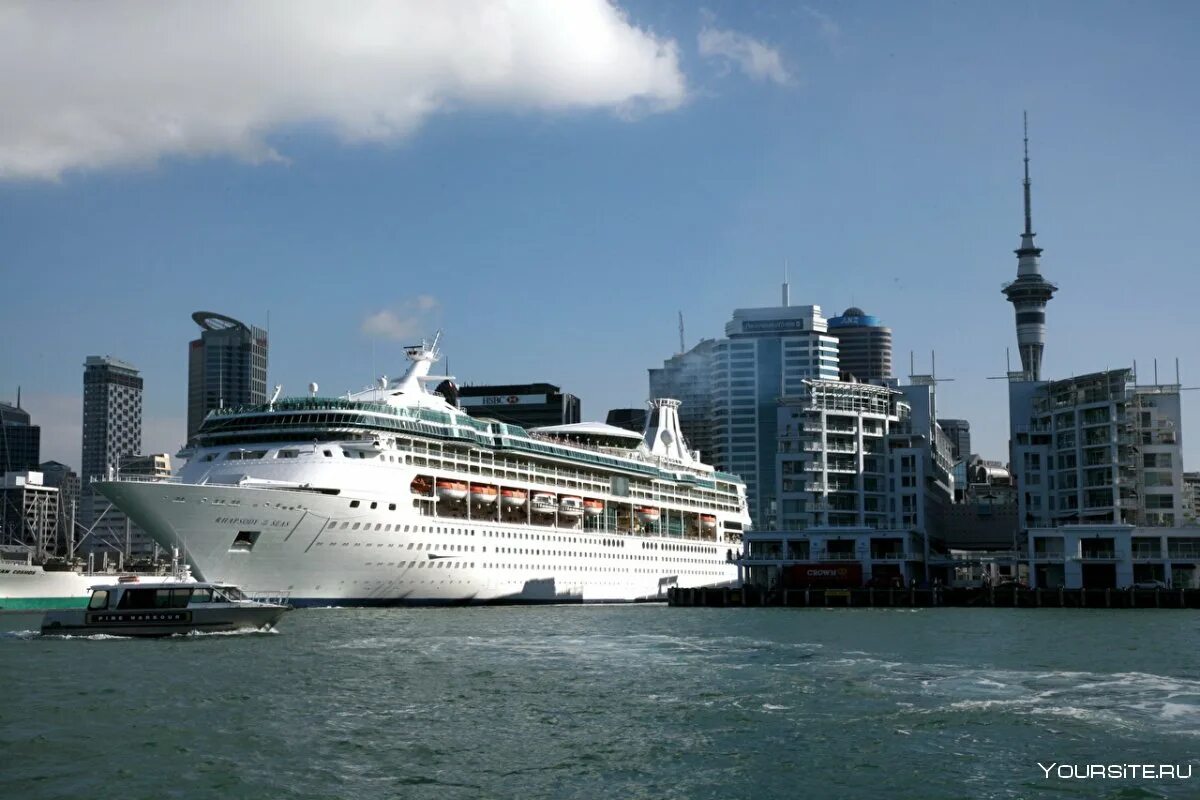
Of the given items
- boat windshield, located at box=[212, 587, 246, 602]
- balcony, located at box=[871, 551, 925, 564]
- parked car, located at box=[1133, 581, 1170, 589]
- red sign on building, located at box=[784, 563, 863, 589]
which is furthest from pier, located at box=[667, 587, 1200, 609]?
boat windshield, located at box=[212, 587, 246, 602]

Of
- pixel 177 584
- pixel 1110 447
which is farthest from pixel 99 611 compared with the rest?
pixel 1110 447

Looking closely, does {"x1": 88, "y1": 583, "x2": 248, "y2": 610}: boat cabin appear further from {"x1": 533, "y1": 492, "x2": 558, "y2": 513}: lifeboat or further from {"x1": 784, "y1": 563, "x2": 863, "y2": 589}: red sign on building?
{"x1": 784, "y1": 563, "x2": 863, "y2": 589}: red sign on building

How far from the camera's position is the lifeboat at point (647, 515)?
11238 centimetres

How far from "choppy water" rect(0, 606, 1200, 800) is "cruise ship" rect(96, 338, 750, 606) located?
70.4 feet

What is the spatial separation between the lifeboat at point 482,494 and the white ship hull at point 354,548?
163cm

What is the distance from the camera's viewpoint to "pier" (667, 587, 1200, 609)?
287ft

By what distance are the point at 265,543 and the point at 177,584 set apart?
20.4 metres

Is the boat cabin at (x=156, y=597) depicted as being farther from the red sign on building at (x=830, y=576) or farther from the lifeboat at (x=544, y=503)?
the red sign on building at (x=830, y=576)

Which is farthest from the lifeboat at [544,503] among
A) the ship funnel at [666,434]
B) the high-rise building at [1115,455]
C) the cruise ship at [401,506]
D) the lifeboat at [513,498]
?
the high-rise building at [1115,455]

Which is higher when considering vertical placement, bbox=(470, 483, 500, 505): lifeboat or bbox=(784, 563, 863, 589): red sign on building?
bbox=(470, 483, 500, 505): lifeboat

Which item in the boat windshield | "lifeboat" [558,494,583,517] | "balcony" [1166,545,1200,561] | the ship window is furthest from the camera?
"lifeboat" [558,494,583,517]

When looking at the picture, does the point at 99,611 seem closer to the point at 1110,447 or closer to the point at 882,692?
the point at 882,692

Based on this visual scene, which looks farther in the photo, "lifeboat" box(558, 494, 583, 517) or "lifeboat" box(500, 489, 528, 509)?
"lifeboat" box(558, 494, 583, 517)

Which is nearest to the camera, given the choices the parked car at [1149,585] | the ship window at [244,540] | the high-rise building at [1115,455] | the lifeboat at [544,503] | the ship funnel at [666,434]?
the ship window at [244,540]
